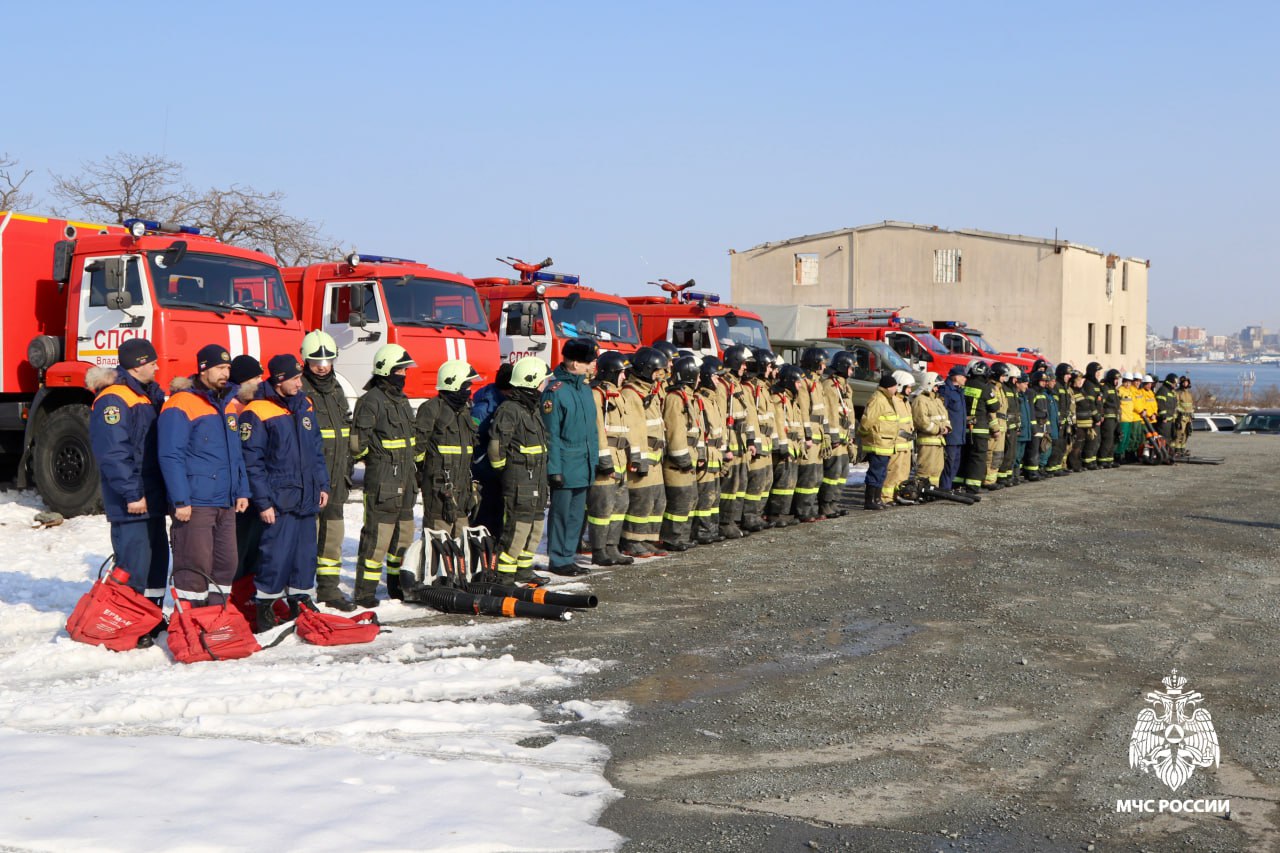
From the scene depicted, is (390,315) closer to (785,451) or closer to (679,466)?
(679,466)

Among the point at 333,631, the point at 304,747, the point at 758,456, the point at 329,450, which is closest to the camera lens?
the point at 304,747

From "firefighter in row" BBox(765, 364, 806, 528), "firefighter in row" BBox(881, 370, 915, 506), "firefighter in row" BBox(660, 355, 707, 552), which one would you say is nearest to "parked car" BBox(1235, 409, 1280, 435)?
"firefighter in row" BBox(881, 370, 915, 506)

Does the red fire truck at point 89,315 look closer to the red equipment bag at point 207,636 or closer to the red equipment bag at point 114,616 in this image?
the red equipment bag at point 114,616

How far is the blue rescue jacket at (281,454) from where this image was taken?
8.06 meters

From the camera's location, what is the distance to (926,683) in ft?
23.0

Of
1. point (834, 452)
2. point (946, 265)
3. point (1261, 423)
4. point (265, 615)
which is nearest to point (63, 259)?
point (265, 615)

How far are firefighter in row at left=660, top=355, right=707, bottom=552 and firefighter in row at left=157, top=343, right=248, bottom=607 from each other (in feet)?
17.0

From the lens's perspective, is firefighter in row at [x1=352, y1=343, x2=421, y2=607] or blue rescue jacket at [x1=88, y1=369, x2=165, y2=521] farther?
firefighter in row at [x1=352, y1=343, x2=421, y2=607]

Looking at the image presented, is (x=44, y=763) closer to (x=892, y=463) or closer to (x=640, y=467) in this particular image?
(x=640, y=467)

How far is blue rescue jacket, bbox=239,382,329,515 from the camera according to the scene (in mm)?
8062

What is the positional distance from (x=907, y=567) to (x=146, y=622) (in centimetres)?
651

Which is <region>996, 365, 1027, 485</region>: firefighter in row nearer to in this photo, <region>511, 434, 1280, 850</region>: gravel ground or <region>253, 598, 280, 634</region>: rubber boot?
<region>511, 434, 1280, 850</region>: gravel ground

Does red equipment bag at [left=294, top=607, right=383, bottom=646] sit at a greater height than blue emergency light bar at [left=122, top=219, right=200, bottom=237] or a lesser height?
lesser

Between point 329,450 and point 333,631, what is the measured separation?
5.16 ft
